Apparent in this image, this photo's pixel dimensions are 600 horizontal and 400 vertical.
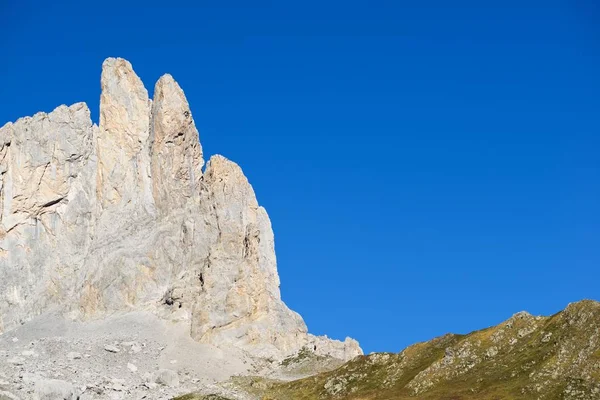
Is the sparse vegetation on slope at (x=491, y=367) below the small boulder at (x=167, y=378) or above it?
below

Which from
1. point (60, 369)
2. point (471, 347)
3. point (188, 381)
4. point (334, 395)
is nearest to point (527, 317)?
point (471, 347)

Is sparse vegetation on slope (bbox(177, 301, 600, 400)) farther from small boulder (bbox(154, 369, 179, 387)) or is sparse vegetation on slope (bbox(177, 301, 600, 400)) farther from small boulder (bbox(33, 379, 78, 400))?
small boulder (bbox(33, 379, 78, 400))

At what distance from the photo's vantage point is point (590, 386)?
414 feet

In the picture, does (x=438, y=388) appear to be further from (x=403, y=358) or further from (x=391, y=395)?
(x=403, y=358)

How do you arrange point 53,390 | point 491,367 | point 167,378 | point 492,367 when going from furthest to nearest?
1. point 167,378
2. point 53,390
3. point 491,367
4. point 492,367

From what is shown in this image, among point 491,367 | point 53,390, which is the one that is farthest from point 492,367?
point 53,390

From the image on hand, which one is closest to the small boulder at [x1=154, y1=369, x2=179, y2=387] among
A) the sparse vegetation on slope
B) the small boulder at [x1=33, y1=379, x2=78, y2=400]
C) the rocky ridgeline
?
the small boulder at [x1=33, y1=379, x2=78, y2=400]

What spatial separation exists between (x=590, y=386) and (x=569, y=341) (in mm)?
12537

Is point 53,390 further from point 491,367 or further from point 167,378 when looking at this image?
point 491,367

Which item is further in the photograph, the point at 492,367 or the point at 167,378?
the point at 167,378

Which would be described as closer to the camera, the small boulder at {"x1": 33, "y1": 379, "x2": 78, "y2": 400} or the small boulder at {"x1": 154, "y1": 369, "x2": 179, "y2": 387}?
the small boulder at {"x1": 33, "y1": 379, "x2": 78, "y2": 400}

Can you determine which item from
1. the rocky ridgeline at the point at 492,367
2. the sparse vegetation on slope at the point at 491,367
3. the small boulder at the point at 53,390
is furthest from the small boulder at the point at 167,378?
the sparse vegetation on slope at the point at 491,367

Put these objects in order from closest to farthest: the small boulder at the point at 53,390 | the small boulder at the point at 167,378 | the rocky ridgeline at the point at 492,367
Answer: the rocky ridgeline at the point at 492,367 < the small boulder at the point at 53,390 < the small boulder at the point at 167,378

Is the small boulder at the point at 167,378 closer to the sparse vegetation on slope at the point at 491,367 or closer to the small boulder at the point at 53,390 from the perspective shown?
the small boulder at the point at 53,390
